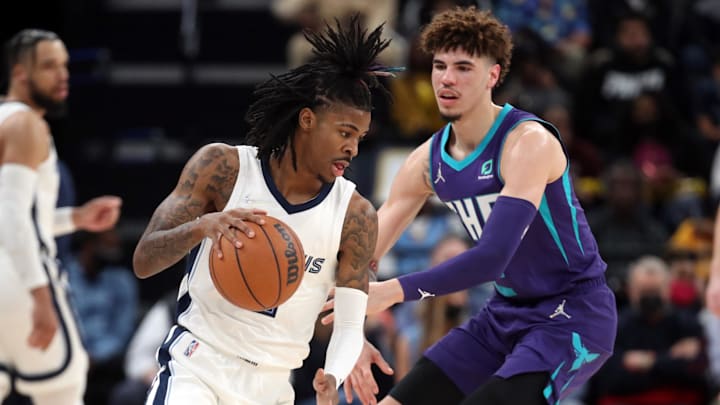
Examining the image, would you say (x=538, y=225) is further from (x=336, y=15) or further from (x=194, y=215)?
(x=336, y=15)

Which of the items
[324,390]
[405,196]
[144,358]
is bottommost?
[144,358]

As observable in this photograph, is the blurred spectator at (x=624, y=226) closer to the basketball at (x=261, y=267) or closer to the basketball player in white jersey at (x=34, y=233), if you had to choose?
the basketball player in white jersey at (x=34, y=233)

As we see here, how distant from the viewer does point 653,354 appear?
825cm

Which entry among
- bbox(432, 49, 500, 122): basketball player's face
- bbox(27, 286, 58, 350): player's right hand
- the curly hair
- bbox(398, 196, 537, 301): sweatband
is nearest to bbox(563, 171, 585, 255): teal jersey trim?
bbox(398, 196, 537, 301): sweatband

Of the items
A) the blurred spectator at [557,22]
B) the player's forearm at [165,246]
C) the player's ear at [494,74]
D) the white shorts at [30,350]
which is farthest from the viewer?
the blurred spectator at [557,22]

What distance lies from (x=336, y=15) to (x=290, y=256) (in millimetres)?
7089

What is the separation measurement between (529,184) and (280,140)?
3.31 ft

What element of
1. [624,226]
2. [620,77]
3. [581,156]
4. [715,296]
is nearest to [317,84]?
[715,296]

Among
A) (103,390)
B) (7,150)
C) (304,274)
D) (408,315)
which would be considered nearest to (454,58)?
(304,274)


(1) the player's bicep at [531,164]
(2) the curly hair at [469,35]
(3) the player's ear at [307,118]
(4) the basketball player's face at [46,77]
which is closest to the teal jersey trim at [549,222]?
(1) the player's bicep at [531,164]

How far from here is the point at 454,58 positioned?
4.79 metres

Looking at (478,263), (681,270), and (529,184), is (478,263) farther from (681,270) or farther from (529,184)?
(681,270)

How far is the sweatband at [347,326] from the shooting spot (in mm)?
4309

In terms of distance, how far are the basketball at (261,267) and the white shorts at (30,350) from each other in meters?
2.51
